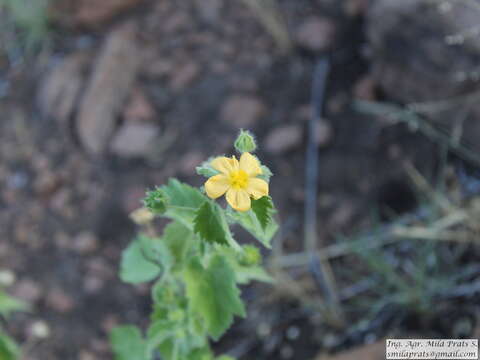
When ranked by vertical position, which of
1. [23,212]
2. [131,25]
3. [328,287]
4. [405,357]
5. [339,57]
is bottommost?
[405,357]

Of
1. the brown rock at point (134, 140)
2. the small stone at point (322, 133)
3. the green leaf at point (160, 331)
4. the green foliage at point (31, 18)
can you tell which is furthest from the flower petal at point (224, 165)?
the green foliage at point (31, 18)

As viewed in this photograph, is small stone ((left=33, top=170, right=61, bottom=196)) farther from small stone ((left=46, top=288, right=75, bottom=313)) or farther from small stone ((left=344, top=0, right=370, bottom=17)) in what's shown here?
small stone ((left=344, top=0, right=370, bottom=17))

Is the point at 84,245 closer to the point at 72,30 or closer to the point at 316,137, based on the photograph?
the point at 316,137

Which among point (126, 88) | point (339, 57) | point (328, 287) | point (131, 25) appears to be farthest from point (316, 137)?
point (131, 25)

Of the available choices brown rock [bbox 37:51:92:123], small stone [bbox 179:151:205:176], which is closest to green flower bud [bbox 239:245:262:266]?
small stone [bbox 179:151:205:176]

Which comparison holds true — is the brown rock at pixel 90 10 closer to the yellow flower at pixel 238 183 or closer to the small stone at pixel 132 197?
the small stone at pixel 132 197
